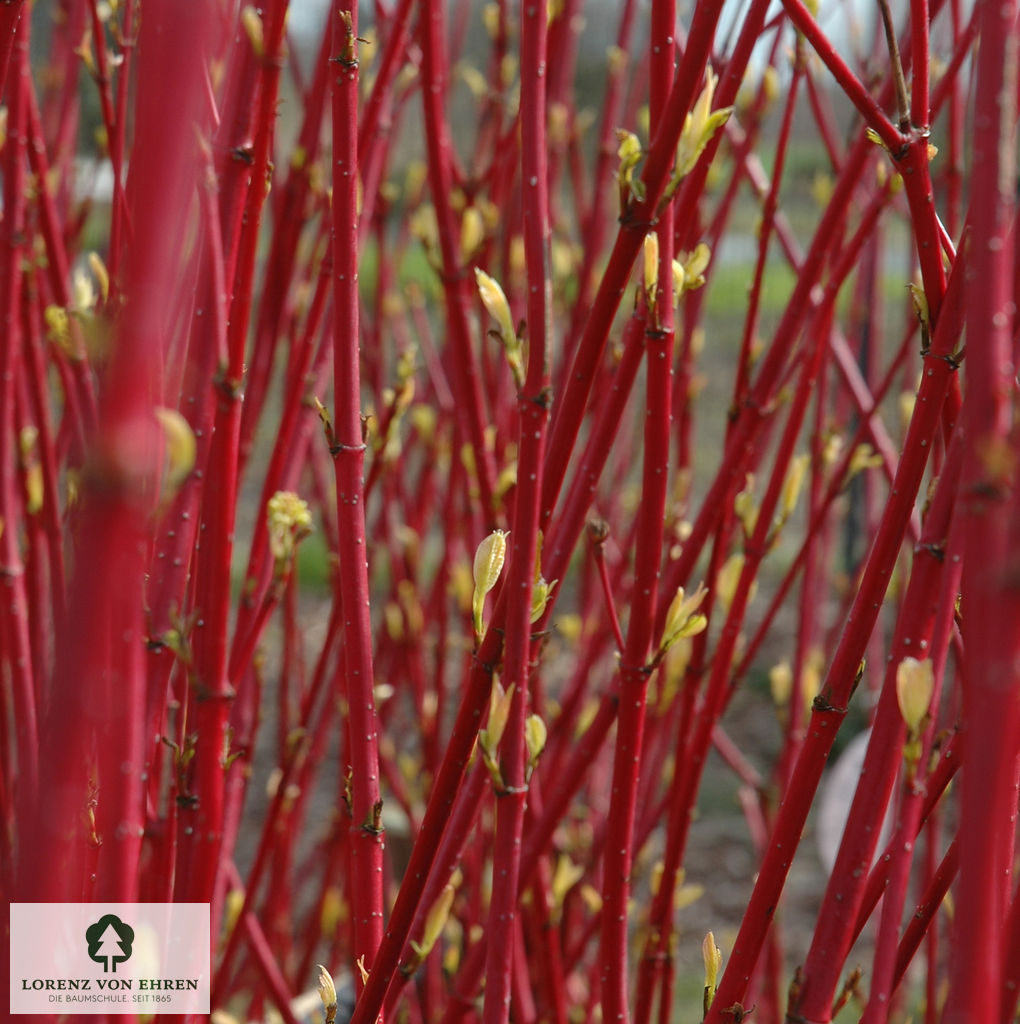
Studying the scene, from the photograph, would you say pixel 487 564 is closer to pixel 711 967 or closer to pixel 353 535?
pixel 353 535

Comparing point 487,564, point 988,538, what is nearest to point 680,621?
point 487,564

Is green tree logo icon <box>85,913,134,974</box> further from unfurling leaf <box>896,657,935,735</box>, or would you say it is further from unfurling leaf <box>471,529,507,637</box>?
unfurling leaf <box>896,657,935,735</box>

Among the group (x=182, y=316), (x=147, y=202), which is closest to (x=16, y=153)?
(x=182, y=316)

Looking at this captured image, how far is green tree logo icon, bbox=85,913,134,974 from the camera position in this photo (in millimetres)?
563

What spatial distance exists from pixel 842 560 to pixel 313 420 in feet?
10.6

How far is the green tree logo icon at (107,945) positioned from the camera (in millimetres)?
563

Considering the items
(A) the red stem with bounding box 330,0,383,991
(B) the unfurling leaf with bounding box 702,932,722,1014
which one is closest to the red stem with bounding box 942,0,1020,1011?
(B) the unfurling leaf with bounding box 702,932,722,1014

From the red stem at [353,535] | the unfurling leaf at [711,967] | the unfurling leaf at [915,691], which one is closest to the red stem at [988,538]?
the unfurling leaf at [915,691]

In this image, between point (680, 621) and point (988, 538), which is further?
point (680, 621)

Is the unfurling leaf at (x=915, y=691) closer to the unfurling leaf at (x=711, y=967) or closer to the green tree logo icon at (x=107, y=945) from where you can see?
the unfurling leaf at (x=711, y=967)

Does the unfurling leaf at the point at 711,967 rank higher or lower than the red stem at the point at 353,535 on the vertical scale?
lower

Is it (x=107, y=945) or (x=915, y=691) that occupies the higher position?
(x=915, y=691)

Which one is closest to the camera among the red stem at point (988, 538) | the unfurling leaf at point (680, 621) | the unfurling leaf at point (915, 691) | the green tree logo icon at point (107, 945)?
the red stem at point (988, 538)

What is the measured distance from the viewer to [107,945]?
23.3 inches
